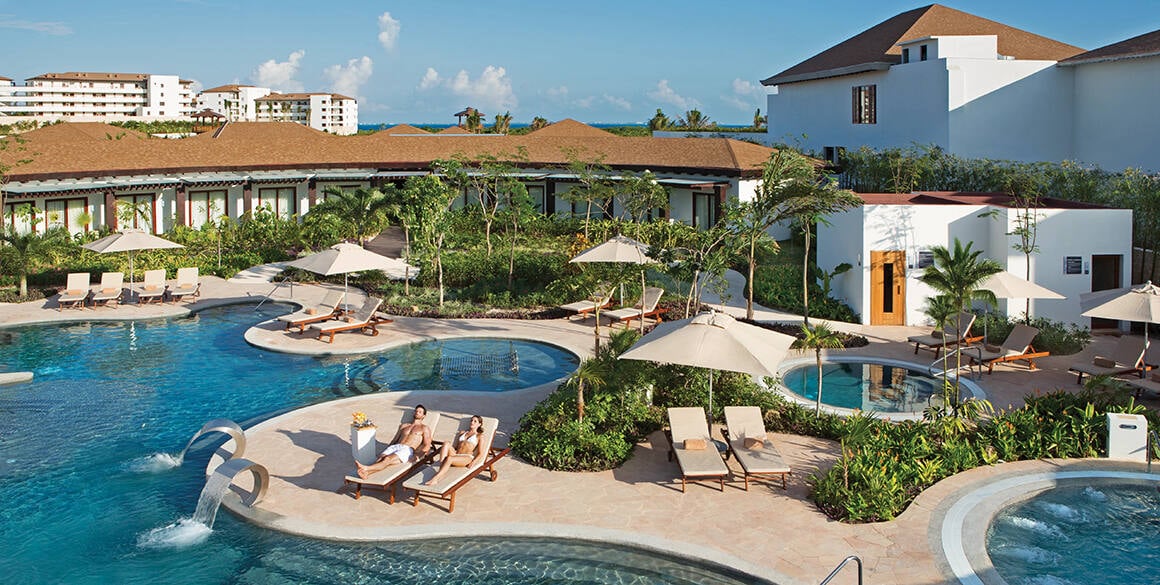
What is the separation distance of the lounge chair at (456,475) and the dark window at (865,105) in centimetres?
3263

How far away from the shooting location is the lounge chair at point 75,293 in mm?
24625

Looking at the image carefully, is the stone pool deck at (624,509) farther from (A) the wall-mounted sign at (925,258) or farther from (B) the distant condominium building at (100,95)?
(B) the distant condominium building at (100,95)

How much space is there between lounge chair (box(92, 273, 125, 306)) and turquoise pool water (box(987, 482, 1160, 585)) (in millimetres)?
22200

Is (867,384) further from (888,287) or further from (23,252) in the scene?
(23,252)

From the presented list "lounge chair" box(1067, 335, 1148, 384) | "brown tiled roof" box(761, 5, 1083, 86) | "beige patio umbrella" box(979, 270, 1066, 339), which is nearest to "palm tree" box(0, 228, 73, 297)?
"beige patio umbrella" box(979, 270, 1066, 339)

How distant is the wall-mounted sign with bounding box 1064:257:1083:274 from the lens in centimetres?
2169

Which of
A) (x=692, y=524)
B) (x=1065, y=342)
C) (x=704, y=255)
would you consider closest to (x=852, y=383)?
(x=704, y=255)

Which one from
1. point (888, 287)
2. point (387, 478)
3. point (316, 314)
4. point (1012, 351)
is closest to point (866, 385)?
point (1012, 351)

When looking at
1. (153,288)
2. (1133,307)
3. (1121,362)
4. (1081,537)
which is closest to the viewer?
(1081,537)

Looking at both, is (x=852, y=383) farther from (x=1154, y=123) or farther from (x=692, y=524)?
(x=1154, y=123)

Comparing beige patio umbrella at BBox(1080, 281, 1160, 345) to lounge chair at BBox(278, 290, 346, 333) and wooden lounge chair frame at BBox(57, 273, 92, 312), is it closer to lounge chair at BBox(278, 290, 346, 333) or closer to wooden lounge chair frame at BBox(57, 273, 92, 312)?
lounge chair at BBox(278, 290, 346, 333)

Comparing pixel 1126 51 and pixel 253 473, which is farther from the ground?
pixel 1126 51

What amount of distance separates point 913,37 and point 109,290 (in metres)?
33.6

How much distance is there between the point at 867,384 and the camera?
17.6m
